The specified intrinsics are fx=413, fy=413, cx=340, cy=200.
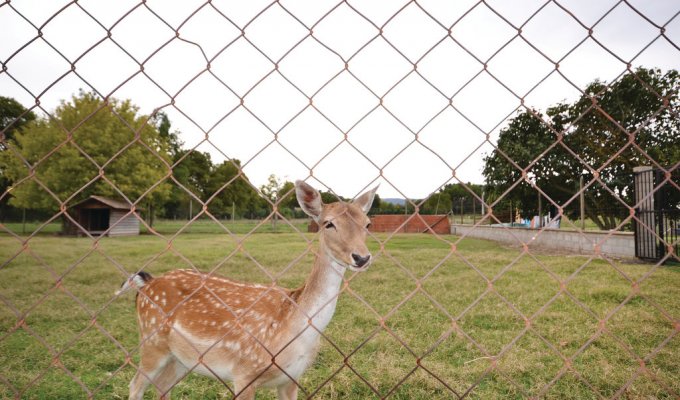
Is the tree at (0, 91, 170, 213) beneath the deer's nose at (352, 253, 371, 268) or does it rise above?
above

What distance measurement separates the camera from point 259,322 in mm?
2541

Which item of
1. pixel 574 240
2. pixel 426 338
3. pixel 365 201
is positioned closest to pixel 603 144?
pixel 574 240

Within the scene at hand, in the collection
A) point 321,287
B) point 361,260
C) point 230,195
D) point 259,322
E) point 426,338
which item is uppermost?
point 230,195

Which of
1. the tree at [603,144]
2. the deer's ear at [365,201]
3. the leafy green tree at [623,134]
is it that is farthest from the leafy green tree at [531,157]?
the deer's ear at [365,201]

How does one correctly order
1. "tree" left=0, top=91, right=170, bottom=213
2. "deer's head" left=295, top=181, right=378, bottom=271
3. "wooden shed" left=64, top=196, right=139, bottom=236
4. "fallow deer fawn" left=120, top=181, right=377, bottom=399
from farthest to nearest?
"wooden shed" left=64, top=196, right=139, bottom=236
"tree" left=0, top=91, right=170, bottom=213
"fallow deer fawn" left=120, top=181, right=377, bottom=399
"deer's head" left=295, top=181, right=378, bottom=271

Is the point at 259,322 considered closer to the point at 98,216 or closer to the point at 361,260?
the point at 361,260

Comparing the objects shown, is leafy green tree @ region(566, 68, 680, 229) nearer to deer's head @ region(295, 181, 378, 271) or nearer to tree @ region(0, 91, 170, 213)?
deer's head @ region(295, 181, 378, 271)

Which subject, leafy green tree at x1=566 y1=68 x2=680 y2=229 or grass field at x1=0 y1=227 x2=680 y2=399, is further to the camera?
leafy green tree at x1=566 y1=68 x2=680 y2=229

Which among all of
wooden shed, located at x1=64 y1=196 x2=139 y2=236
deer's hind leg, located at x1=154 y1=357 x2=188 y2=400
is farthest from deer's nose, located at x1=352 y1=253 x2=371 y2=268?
wooden shed, located at x1=64 y1=196 x2=139 y2=236

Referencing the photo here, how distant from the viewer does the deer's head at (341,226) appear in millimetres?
2088

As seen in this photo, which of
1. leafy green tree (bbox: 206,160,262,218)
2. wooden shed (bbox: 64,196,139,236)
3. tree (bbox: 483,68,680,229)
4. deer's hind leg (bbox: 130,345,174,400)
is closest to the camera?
deer's hind leg (bbox: 130,345,174,400)

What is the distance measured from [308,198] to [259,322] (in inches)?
37.3

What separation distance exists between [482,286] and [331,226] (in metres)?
5.13

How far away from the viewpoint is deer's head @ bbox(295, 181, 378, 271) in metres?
2.09
